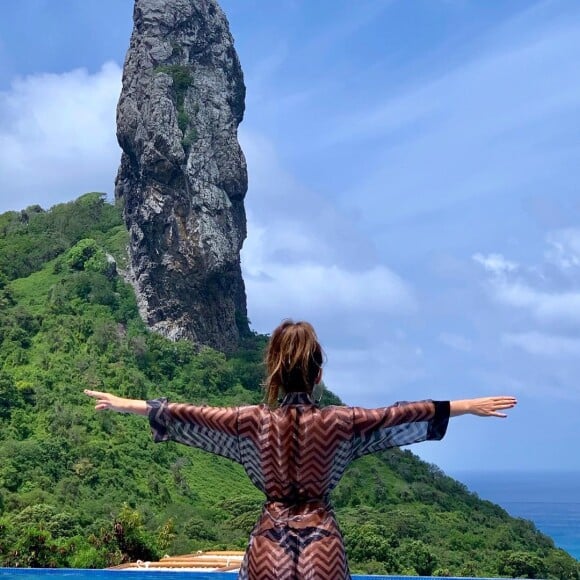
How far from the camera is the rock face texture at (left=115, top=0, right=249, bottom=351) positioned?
36.5 m

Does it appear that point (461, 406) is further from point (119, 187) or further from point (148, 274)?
point (119, 187)

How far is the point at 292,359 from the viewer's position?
92.6 inches

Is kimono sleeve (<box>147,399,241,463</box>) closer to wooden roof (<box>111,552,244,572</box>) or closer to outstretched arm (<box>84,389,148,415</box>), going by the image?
outstretched arm (<box>84,389,148,415</box>)

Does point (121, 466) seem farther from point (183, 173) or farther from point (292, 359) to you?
point (292, 359)

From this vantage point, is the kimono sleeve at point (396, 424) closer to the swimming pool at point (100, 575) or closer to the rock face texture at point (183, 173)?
the swimming pool at point (100, 575)

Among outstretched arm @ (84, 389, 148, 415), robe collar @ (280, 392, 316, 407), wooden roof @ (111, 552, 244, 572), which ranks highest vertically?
robe collar @ (280, 392, 316, 407)

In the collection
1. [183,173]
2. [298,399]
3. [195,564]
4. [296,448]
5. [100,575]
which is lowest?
[100,575]

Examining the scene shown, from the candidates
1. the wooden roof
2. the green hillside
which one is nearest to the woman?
the wooden roof

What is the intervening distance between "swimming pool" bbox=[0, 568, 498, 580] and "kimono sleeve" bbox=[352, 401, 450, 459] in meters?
11.8

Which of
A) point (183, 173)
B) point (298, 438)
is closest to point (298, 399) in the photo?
point (298, 438)

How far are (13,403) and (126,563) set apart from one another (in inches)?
574

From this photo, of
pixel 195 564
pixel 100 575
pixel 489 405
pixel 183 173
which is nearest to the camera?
pixel 489 405

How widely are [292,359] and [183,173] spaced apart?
34700 millimetres

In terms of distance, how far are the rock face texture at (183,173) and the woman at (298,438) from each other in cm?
3395
